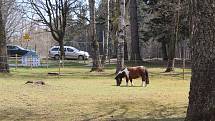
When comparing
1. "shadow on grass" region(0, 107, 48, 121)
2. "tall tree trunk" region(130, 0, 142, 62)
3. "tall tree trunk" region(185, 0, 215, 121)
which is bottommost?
"shadow on grass" region(0, 107, 48, 121)

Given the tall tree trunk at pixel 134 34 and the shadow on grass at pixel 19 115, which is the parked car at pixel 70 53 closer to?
the tall tree trunk at pixel 134 34

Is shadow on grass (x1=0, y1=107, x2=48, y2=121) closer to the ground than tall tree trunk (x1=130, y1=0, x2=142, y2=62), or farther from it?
closer to the ground

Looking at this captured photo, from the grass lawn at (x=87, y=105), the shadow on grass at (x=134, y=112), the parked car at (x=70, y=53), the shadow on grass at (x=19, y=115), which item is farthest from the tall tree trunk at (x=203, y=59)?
the parked car at (x=70, y=53)

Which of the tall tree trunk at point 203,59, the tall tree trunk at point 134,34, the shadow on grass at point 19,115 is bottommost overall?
the shadow on grass at point 19,115

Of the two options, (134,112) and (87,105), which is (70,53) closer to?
(87,105)

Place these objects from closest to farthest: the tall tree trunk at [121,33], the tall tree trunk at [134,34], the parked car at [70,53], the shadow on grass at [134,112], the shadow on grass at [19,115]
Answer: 1. the shadow on grass at [134,112]
2. the shadow on grass at [19,115]
3. the tall tree trunk at [121,33]
4. the tall tree trunk at [134,34]
5. the parked car at [70,53]

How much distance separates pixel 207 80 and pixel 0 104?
800 cm

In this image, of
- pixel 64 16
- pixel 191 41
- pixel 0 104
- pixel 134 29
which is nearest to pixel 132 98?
pixel 0 104

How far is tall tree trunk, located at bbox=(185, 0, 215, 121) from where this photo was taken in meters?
7.76

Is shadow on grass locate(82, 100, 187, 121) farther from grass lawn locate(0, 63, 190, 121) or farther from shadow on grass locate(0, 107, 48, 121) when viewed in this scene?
shadow on grass locate(0, 107, 48, 121)

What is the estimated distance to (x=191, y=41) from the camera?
26.4 ft

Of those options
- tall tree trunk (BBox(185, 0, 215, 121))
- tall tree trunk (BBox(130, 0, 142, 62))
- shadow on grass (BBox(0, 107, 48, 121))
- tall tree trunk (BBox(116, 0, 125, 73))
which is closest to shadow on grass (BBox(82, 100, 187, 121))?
shadow on grass (BBox(0, 107, 48, 121))

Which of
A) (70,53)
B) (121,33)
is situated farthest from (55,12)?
(121,33)

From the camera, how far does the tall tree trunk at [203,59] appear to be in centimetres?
776
